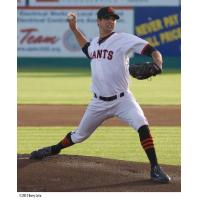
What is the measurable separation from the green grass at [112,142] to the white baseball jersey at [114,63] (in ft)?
5.79

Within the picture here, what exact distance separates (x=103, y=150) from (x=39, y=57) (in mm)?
17335

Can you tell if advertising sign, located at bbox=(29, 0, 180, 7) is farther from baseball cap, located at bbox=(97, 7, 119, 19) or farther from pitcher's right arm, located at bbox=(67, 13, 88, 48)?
baseball cap, located at bbox=(97, 7, 119, 19)

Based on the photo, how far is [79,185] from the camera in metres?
7.18

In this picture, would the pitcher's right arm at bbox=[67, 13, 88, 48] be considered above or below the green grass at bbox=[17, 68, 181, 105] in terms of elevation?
above

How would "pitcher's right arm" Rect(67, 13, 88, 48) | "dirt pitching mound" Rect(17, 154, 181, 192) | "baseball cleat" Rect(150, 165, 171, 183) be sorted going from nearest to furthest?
"dirt pitching mound" Rect(17, 154, 181, 192), "baseball cleat" Rect(150, 165, 171, 183), "pitcher's right arm" Rect(67, 13, 88, 48)

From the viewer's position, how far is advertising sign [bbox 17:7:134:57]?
2656 centimetres

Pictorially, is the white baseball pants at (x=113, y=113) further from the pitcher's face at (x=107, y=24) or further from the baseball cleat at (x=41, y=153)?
the pitcher's face at (x=107, y=24)

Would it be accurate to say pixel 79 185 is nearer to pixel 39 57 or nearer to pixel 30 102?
pixel 30 102

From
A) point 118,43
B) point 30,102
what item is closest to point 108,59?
point 118,43

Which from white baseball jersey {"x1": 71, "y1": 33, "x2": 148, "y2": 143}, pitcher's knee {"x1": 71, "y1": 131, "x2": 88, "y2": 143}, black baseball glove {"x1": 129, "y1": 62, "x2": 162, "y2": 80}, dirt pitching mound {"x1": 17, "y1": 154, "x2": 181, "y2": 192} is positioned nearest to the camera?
dirt pitching mound {"x1": 17, "y1": 154, "x2": 181, "y2": 192}

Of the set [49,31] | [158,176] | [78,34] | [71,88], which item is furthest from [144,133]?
[49,31]

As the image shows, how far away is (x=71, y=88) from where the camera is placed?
779 inches

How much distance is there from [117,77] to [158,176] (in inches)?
46.7

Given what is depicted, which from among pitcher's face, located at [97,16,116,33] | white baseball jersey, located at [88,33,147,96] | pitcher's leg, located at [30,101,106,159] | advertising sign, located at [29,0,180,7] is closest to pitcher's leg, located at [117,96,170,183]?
white baseball jersey, located at [88,33,147,96]
